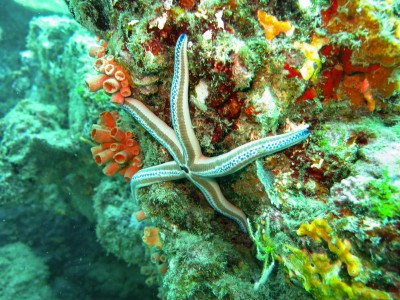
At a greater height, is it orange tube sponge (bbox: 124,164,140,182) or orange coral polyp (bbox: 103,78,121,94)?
orange coral polyp (bbox: 103,78,121,94)

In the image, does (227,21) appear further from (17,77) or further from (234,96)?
(17,77)

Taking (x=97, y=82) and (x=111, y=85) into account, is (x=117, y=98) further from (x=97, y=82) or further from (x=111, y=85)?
(x=97, y=82)

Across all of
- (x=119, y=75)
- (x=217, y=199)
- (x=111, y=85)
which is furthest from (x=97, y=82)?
(x=217, y=199)

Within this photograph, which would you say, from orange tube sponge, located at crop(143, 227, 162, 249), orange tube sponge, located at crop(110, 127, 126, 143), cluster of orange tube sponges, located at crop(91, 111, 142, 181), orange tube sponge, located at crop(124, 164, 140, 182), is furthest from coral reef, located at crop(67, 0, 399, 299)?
orange tube sponge, located at crop(124, 164, 140, 182)

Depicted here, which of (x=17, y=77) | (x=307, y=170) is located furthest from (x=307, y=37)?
(x=17, y=77)

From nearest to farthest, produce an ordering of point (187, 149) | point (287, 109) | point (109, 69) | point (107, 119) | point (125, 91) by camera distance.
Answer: point (287, 109), point (187, 149), point (109, 69), point (125, 91), point (107, 119)

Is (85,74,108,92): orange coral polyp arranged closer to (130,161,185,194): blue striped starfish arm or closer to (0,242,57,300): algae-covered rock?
(130,161,185,194): blue striped starfish arm

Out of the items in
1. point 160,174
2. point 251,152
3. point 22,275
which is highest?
point 160,174

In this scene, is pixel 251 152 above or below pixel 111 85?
below
